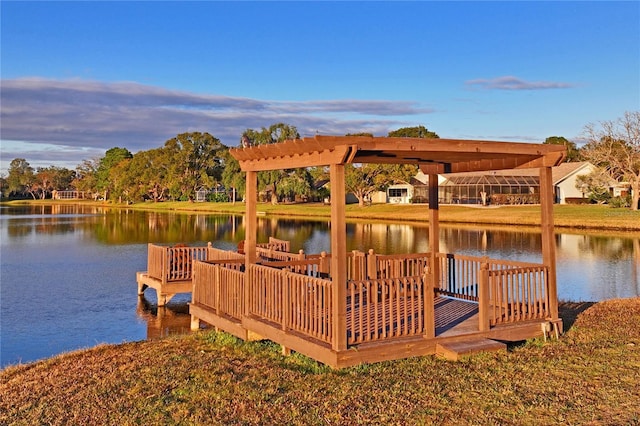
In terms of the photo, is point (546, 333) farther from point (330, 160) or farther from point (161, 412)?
point (161, 412)

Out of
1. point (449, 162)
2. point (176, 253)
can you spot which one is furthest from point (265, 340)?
point (176, 253)

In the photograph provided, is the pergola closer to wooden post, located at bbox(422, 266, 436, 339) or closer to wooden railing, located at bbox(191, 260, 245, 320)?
wooden post, located at bbox(422, 266, 436, 339)

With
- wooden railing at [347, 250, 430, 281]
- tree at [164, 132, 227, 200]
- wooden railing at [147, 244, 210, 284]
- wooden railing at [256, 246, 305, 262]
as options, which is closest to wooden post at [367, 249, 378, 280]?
wooden railing at [347, 250, 430, 281]

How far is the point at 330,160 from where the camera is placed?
7.21m

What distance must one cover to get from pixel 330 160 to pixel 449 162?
430 centimetres

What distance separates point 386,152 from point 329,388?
346cm

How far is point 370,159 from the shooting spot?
356 inches

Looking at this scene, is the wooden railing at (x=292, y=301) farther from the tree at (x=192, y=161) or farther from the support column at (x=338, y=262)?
the tree at (x=192, y=161)

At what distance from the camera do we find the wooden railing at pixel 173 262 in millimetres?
15008

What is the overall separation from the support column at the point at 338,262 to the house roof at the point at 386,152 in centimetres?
31

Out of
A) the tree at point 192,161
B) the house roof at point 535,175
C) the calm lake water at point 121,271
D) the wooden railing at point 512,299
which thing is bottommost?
the calm lake water at point 121,271

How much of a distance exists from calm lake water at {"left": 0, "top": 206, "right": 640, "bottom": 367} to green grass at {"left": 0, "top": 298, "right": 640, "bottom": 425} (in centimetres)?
415

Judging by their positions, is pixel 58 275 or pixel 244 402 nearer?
pixel 244 402

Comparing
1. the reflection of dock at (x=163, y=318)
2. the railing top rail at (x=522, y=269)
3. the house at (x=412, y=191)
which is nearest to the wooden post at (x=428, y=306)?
the railing top rail at (x=522, y=269)
